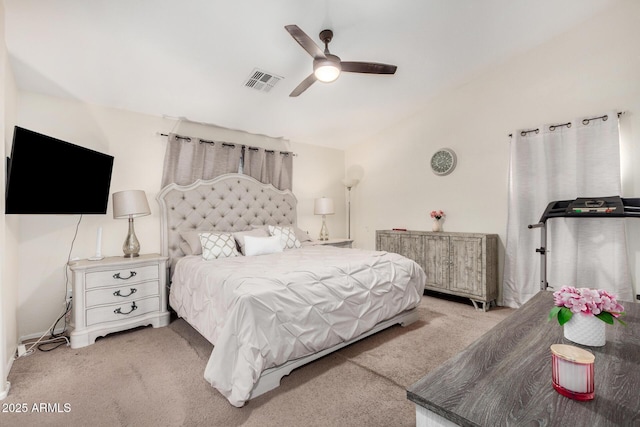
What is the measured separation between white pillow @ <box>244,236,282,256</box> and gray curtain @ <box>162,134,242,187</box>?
1.17 metres

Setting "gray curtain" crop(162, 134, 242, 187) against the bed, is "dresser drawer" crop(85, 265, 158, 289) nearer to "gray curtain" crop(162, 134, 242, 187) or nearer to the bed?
the bed

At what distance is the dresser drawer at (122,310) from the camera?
8.49ft

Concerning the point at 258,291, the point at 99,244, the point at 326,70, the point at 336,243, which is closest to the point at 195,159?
the point at 99,244

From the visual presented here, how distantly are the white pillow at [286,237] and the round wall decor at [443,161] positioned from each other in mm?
2335

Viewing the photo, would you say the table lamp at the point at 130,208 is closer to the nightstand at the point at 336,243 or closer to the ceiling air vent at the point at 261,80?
the ceiling air vent at the point at 261,80

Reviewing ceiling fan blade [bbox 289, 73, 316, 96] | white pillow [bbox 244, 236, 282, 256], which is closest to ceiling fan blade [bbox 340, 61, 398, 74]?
ceiling fan blade [bbox 289, 73, 316, 96]

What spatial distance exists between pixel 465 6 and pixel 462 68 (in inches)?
41.2

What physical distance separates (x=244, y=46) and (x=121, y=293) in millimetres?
2634

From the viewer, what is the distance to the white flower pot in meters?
1.22

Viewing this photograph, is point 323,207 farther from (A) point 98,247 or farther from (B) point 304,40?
(A) point 98,247

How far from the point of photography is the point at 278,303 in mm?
1888

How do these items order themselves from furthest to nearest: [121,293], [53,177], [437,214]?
1. [437,214]
2. [121,293]
3. [53,177]

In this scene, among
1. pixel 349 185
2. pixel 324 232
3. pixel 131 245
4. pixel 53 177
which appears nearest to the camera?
pixel 53 177

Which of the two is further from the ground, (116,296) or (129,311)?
(116,296)
